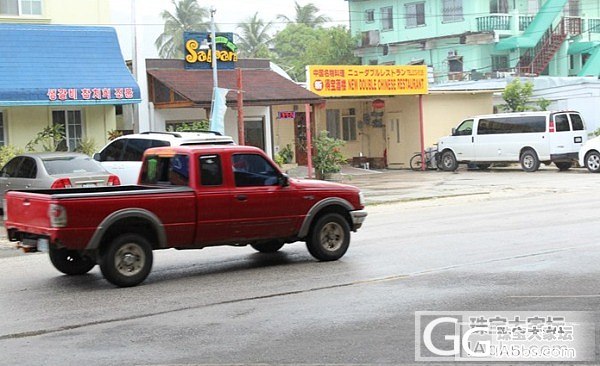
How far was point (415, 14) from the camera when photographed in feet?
185

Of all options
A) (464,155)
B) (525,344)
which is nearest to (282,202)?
(525,344)

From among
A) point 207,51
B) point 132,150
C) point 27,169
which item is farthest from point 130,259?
point 207,51

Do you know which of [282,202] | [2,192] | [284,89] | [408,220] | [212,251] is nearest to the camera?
[282,202]

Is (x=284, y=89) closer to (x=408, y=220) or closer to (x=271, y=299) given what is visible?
(x=408, y=220)

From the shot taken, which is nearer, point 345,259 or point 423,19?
point 345,259

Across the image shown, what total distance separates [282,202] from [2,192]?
10.1 m

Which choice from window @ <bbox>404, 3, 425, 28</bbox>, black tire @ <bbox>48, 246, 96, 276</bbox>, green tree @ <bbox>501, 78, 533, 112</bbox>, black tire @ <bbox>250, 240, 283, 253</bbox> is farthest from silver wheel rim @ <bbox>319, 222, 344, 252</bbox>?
window @ <bbox>404, 3, 425, 28</bbox>

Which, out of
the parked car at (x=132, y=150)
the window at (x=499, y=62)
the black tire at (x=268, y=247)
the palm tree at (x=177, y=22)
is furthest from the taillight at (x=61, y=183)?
the palm tree at (x=177, y=22)

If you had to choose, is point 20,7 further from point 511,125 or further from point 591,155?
point 591,155

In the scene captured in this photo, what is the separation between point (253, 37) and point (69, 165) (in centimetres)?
6095

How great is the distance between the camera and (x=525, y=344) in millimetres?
7859

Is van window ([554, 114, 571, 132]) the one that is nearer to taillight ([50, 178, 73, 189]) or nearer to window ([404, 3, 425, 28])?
taillight ([50, 178, 73, 189])

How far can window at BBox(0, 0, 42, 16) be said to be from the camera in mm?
27484

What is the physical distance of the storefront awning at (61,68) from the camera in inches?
985
